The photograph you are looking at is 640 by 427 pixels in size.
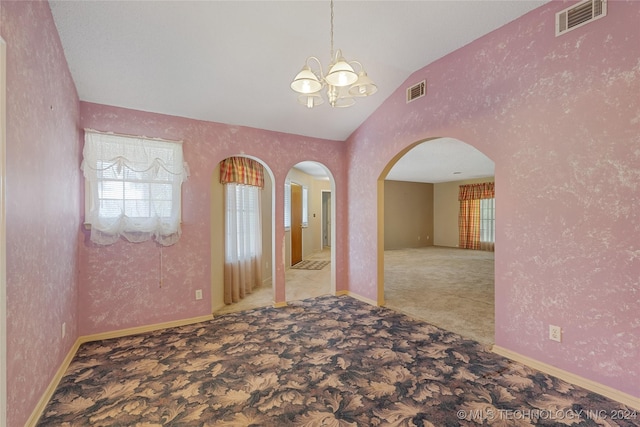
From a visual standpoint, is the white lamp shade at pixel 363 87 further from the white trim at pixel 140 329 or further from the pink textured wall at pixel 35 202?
the white trim at pixel 140 329

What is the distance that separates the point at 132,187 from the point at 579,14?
13.8 feet

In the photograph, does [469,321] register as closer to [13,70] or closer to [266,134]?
[266,134]

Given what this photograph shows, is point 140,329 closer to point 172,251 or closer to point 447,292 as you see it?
point 172,251

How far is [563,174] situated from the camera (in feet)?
7.37

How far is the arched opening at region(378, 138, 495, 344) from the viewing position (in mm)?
3838

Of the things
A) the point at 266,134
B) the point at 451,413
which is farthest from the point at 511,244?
the point at 266,134

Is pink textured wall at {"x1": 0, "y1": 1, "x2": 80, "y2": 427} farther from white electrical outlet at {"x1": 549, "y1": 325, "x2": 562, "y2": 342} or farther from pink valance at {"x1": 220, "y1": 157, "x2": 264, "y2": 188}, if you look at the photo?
white electrical outlet at {"x1": 549, "y1": 325, "x2": 562, "y2": 342}

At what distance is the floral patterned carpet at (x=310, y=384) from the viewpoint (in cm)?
187

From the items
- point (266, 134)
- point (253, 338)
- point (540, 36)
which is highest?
point (540, 36)

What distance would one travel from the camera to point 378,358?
2.62 metres

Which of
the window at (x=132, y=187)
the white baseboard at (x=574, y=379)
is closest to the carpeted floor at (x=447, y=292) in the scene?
the white baseboard at (x=574, y=379)

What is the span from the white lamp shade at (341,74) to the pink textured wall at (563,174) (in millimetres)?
1638

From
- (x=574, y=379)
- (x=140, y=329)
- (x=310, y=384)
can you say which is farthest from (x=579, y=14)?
(x=140, y=329)

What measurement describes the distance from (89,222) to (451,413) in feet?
11.6
